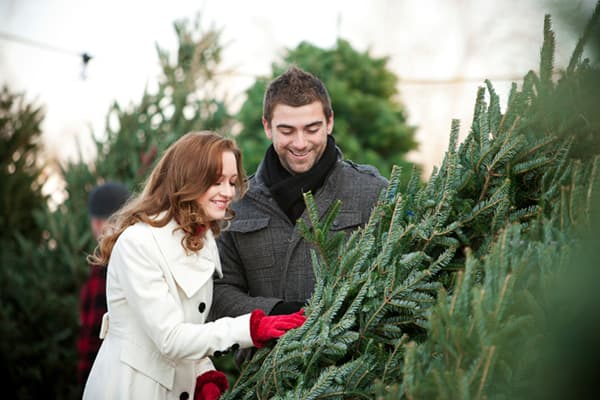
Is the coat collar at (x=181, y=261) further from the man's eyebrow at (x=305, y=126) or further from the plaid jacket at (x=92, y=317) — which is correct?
the plaid jacket at (x=92, y=317)

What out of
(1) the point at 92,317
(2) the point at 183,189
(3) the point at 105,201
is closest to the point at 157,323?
(2) the point at 183,189

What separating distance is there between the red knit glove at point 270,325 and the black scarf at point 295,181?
30.5 inches

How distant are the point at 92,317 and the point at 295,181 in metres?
1.90

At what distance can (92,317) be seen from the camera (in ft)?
13.5

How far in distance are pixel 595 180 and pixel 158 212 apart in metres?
1.54

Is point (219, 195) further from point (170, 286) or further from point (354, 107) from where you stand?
point (354, 107)

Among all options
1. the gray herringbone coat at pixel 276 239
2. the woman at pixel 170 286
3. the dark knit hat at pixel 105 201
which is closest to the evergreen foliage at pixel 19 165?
the dark knit hat at pixel 105 201

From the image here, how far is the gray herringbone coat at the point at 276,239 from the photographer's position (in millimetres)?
2848

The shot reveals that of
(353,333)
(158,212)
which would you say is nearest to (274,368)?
→ (353,333)

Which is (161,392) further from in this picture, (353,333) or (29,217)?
(29,217)

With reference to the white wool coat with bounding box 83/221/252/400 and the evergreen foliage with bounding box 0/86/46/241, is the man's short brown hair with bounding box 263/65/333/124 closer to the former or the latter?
the white wool coat with bounding box 83/221/252/400

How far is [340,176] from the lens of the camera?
2.99 metres

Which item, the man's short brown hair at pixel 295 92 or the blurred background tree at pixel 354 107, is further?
the blurred background tree at pixel 354 107

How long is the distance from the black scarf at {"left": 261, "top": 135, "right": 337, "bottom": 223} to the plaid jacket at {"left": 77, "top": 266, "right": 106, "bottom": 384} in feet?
5.27
